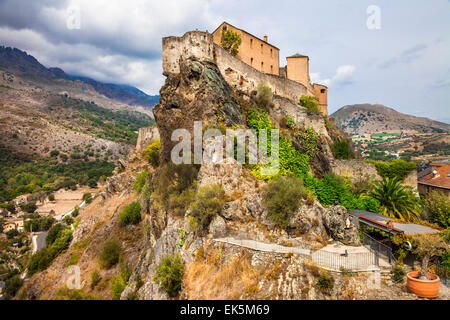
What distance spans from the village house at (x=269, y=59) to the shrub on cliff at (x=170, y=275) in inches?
829

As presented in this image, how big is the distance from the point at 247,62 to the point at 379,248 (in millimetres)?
21221

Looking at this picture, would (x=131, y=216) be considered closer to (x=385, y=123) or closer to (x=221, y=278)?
(x=221, y=278)

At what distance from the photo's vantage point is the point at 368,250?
1078 centimetres

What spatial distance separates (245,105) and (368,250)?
536 inches

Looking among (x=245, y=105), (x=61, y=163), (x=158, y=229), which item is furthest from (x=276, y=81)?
(x=61, y=163)

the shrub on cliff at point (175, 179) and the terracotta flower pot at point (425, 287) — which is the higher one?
the shrub on cliff at point (175, 179)

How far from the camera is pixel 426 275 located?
8.34 metres

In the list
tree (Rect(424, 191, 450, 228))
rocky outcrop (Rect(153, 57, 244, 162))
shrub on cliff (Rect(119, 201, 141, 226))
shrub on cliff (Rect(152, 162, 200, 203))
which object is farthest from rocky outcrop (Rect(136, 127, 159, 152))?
tree (Rect(424, 191, 450, 228))

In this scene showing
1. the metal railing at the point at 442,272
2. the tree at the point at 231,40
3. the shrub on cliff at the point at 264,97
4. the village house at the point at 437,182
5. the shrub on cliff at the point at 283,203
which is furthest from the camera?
the village house at the point at 437,182

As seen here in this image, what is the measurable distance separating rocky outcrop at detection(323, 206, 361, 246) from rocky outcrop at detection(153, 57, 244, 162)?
860cm

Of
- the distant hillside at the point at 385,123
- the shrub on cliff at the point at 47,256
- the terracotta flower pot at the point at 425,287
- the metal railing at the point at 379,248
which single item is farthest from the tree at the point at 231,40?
the distant hillside at the point at 385,123

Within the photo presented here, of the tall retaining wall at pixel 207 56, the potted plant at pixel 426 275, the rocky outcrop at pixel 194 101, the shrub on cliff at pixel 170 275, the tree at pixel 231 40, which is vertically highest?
the tree at pixel 231 40

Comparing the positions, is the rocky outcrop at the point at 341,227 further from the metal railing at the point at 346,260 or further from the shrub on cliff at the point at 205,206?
the shrub on cliff at the point at 205,206

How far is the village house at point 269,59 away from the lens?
24922mm
